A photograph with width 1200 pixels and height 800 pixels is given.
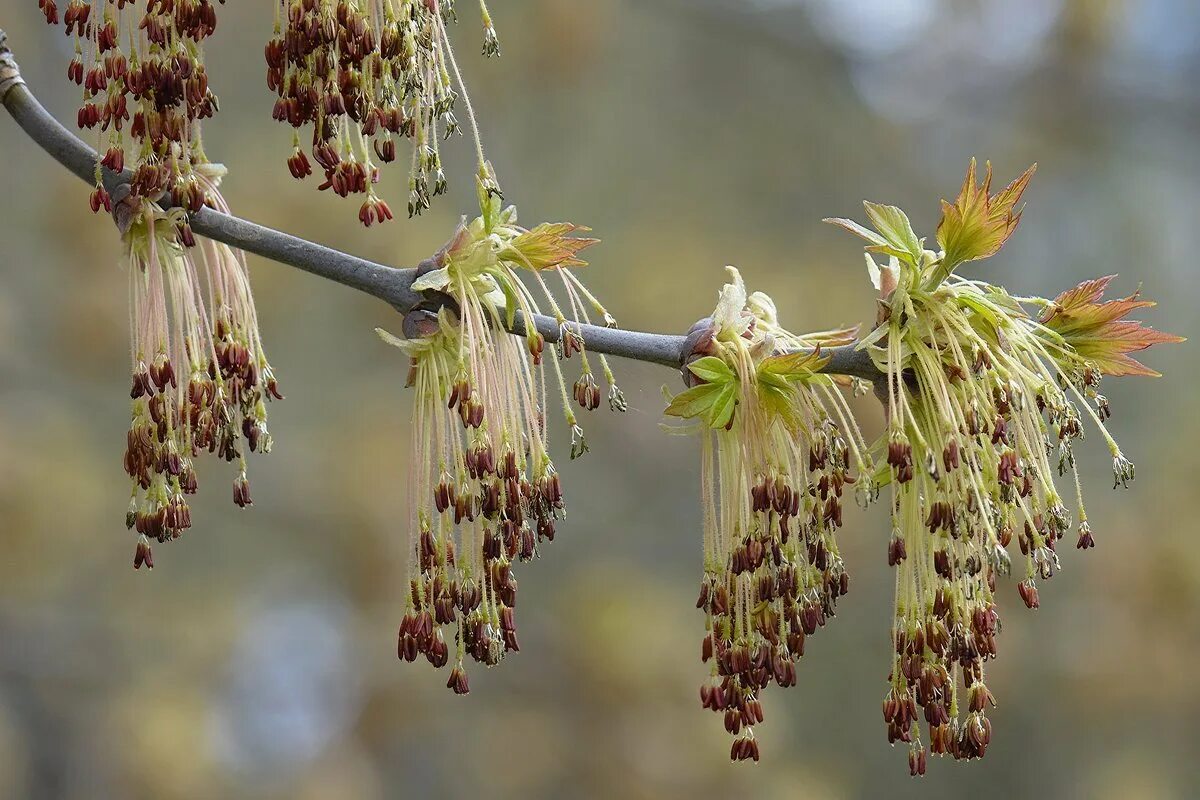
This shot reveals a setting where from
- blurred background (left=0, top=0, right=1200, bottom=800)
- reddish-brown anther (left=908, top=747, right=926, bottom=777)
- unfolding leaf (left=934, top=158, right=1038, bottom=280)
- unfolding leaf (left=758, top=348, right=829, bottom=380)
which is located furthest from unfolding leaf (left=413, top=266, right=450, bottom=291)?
blurred background (left=0, top=0, right=1200, bottom=800)

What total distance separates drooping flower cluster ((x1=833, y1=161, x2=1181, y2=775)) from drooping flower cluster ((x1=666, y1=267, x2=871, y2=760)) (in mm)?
64

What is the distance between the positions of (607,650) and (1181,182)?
3.58 meters

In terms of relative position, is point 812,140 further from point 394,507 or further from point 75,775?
point 75,775

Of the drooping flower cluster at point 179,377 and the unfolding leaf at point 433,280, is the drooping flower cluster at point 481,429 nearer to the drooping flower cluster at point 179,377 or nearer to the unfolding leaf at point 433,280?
the unfolding leaf at point 433,280

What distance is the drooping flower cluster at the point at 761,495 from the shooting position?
3.84 ft

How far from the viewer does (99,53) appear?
3.71ft

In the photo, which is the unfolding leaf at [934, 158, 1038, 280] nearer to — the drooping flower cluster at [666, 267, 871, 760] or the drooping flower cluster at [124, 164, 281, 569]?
the drooping flower cluster at [666, 267, 871, 760]

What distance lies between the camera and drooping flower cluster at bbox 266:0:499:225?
1095 millimetres

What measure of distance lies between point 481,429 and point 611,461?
3685 millimetres

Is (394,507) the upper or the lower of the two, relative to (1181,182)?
lower

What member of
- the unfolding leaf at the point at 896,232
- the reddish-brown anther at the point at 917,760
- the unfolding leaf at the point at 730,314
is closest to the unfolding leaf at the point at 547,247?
the unfolding leaf at the point at 730,314

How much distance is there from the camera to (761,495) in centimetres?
116

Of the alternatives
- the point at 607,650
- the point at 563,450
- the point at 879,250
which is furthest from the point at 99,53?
the point at 563,450

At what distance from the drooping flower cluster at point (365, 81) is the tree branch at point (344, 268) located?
5 centimetres
